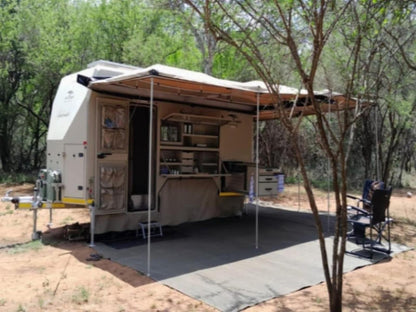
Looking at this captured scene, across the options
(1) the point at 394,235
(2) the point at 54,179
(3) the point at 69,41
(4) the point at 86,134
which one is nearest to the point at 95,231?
(2) the point at 54,179

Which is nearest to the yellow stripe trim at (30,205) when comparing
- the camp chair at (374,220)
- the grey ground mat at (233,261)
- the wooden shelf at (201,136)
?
the grey ground mat at (233,261)

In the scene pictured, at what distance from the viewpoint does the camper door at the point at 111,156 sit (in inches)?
234

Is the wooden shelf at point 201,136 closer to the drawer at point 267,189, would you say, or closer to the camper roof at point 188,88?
the camper roof at point 188,88

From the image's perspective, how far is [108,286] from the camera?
13.5ft

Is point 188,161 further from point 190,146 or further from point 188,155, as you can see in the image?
point 190,146

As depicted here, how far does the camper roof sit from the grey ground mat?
1.94m

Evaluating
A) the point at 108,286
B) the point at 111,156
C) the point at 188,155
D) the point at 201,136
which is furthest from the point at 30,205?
the point at 201,136

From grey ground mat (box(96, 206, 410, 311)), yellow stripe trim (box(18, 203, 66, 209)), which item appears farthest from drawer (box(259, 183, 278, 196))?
yellow stripe trim (box(18, 203, 66, 209))

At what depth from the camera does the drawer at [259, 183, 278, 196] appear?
708 centimetres

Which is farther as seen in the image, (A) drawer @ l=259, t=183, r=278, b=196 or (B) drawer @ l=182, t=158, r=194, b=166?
(B) drawer @ l=182, t=158, r=194, b=166

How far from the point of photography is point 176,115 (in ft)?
22.6

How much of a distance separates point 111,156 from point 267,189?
2.86 m

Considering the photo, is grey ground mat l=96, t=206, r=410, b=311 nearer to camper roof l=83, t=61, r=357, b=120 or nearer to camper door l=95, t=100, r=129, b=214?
camper door l=95, t=100, r=129, b=214

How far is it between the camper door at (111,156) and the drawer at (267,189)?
2.41 metres
